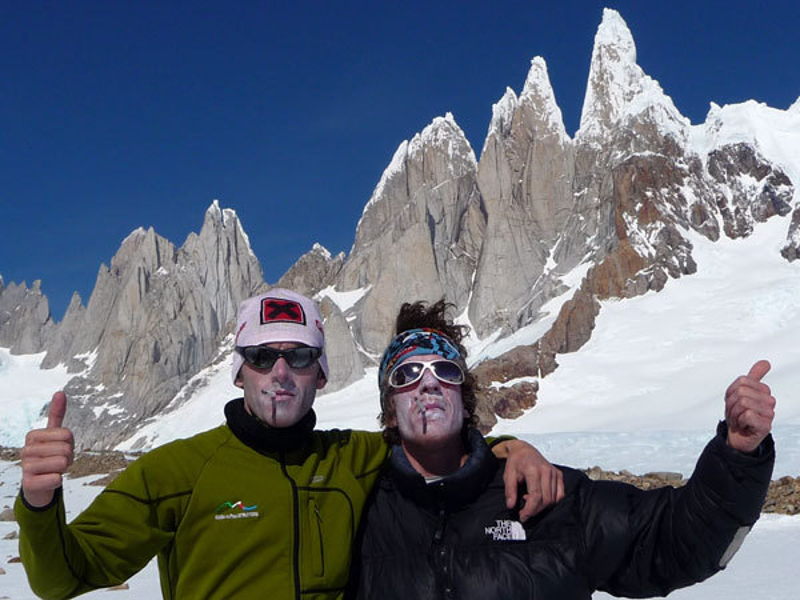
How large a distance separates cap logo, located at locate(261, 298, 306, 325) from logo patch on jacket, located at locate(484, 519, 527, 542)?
47.2 inches

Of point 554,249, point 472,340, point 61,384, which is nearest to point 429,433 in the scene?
point 472,340

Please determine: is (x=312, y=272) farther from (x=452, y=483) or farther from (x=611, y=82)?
(x=452, y=483)

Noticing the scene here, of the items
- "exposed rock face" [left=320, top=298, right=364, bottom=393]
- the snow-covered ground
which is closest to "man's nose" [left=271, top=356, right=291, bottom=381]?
the snow-covered ground

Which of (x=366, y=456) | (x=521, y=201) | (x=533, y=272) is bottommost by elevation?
(x=366, y=456)

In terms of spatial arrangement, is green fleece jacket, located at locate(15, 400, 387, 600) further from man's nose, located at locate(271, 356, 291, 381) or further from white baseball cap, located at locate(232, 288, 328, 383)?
white baseball cap, located at locate(232, 288, 328, 383)

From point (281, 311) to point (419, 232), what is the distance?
75.7 m

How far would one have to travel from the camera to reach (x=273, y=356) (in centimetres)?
297

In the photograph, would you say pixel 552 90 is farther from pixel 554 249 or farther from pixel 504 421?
pixel 504 421

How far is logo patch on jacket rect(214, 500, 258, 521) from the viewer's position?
2.65m

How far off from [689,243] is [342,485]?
57646mm

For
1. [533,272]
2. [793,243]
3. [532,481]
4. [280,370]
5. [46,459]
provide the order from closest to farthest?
[46,459] → [532,481] → [280,370] → [793,243] → [533,272]

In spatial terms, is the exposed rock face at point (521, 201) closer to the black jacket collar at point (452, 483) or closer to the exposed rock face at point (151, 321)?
the exposed rock face at point (151, 321)

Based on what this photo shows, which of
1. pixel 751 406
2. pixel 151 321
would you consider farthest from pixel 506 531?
pixel 151 321

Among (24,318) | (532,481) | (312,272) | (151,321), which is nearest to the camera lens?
(532,481)
